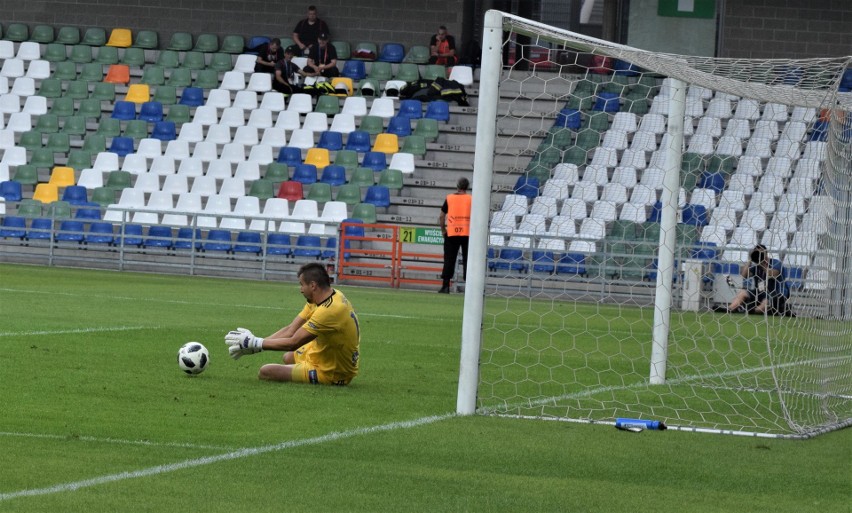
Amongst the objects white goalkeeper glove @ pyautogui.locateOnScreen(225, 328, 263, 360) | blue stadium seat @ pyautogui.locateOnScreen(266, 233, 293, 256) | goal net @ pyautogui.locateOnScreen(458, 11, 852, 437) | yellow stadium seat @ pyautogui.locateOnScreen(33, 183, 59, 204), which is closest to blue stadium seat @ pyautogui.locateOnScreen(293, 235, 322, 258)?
blue stadium seat @ pyautogui.locateOnScreen(266, 233, 293, 256)

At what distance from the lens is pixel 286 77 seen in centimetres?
2964

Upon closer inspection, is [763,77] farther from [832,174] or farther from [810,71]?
[832,174]

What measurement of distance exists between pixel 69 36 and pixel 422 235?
1261 cm

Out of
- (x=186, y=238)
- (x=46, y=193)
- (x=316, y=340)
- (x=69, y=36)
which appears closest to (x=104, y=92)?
(x=69, y=36)

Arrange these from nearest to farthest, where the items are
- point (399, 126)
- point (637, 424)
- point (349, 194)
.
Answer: point (637, 424) → point (349, 194) → point (399, 126)

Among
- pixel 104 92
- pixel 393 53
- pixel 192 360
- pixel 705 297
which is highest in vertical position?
pixel 393 53

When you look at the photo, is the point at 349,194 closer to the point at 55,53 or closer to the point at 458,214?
the point at 458,214

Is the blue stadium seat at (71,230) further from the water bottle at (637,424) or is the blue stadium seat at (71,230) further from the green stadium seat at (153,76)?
the water bottle at (637,424)

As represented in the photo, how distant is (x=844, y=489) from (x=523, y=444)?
1780 millimetres

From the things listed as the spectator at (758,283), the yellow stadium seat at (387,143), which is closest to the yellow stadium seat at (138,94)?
the yellow stadium seat at (387,143)

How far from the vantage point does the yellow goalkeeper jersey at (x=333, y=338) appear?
9281mm

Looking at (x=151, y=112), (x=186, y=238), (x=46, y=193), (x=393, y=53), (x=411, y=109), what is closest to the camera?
(x=186, y=238)

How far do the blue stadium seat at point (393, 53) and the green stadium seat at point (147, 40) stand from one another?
580 centimetres

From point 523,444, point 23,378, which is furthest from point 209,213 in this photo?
point 523,444
